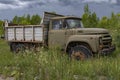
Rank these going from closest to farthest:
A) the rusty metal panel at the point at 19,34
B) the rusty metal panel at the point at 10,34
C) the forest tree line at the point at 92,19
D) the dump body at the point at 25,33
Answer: the dump body at the point at 25,33 → the rusty metal panel at the point at 19,34 → the rusty metal panel at the point at 10,34 → the forest tree line at the point at 92,19

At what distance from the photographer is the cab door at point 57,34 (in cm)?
1496

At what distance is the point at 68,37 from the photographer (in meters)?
14.6

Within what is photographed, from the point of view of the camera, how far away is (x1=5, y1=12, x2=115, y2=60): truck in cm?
1350


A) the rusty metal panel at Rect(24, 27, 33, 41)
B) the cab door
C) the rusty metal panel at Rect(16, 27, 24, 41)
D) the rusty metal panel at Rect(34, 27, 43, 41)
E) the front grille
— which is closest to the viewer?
the front grille

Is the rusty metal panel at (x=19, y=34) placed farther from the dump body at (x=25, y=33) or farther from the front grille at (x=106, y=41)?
the front grille at (x=106, y=41)

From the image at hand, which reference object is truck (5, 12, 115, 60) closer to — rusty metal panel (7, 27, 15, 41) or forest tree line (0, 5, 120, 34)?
rusty metal panel (7, 27, 15, 41)

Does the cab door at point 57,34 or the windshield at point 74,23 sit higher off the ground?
the windshield at point 74,23

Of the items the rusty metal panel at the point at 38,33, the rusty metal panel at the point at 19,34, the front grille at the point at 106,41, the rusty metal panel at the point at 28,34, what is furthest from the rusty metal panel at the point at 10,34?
the front grille at the point at 106,41

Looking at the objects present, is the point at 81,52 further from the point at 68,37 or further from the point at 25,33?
the point at 25,33

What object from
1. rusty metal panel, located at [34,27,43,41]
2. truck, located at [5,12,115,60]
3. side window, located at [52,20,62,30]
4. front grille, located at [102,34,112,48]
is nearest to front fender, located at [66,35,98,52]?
truck, located at [5,12,115,60]

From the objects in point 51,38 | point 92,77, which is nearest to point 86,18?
point 51,38

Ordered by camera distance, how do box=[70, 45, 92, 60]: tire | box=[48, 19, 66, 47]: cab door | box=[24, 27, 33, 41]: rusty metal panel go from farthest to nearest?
box=[24, 27, 33, 41]: rusty metal panel → box=[48, 19, 66, 47]: cab door → box=[70, 45, 92, 60]: tire

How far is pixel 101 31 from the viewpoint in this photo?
46.5 ft

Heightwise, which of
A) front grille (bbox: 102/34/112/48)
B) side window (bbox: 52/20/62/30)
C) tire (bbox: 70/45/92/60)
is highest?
side window (bbox: 52/20/62/30)
